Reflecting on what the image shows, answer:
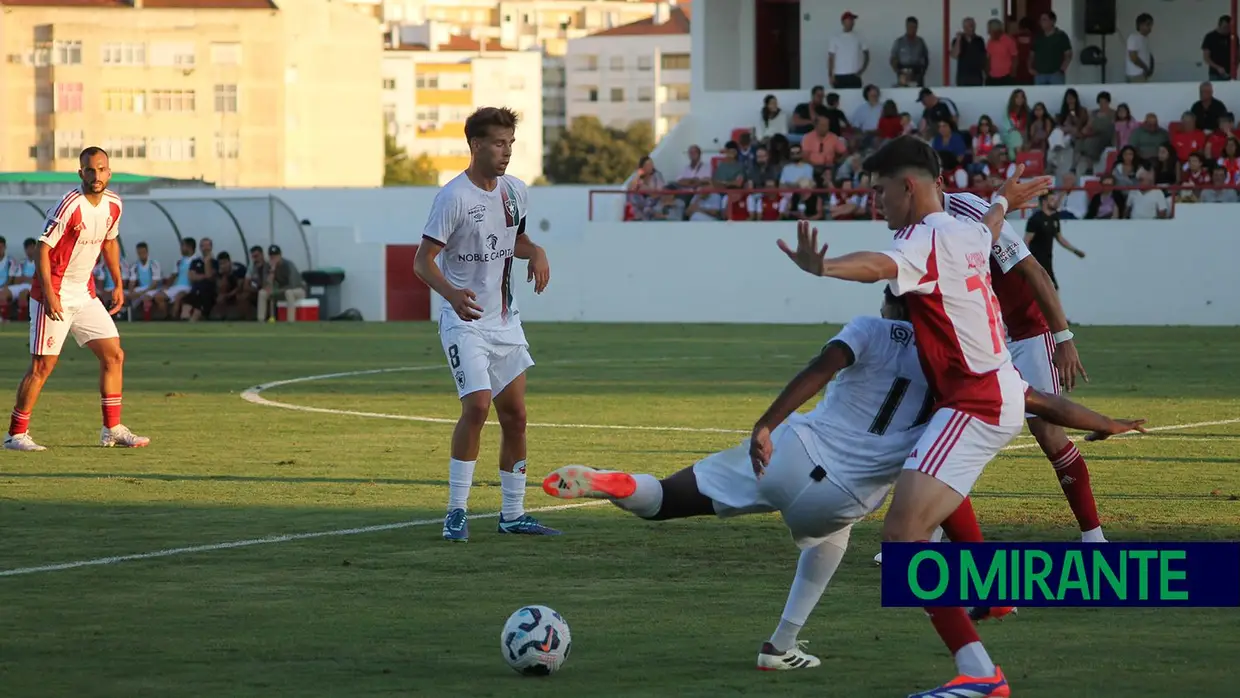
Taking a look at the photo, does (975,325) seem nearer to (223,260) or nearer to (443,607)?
(443,607)

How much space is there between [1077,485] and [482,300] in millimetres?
3184

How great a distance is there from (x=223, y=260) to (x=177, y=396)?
17187 millimetres

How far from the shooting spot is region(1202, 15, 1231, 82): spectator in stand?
35438mm

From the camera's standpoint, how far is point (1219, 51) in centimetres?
3566

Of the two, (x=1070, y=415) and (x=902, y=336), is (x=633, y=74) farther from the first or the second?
(x=902, y=336)

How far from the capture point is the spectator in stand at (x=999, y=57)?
117 feet

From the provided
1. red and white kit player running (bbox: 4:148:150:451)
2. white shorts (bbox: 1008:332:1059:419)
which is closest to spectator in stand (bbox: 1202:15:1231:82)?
red and white kit player running (bbox: 4:148:150:451)

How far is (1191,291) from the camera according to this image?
103ft

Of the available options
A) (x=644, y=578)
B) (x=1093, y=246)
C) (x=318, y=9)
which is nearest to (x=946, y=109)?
(x=1093, y=246)

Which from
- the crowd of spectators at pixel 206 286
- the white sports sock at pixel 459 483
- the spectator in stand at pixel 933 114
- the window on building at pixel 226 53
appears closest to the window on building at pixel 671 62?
the window on building at pixel 226 53

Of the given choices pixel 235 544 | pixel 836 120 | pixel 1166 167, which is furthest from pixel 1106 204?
pixel 235 544

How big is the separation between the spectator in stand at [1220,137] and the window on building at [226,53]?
91969 mm

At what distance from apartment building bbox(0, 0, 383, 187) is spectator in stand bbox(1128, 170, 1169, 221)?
91.0 m

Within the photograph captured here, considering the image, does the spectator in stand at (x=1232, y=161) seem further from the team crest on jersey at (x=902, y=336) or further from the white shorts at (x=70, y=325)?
the team crest on jersey at (x=902, y=336)
